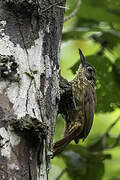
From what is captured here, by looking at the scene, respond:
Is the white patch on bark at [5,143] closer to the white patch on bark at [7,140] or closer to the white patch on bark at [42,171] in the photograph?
the white patch on bark at [7,140]

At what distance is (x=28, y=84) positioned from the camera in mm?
2422

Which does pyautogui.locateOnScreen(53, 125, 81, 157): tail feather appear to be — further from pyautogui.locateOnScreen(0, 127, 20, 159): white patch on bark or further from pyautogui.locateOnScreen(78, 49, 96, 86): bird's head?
pyautogui.locateOnScreen(0, 127, 20, 159): white patch on bark

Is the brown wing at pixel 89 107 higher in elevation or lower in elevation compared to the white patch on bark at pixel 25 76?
lower

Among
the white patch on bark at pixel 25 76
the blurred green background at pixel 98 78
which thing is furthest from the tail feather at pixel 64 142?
the white patch on bark at pixel 25 76

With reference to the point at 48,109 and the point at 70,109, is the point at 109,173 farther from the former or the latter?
the point at 48,109

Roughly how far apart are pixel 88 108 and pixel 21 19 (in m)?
1.83

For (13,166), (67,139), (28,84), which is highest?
(28,84)

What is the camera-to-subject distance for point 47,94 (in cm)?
256

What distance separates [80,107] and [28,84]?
6.58ft

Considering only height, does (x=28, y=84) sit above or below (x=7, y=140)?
above

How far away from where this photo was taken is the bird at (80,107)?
3.80 metres

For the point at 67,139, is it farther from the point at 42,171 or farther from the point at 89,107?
the point at 42,171

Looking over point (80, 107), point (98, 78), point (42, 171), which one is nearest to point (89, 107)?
point (80, 107)

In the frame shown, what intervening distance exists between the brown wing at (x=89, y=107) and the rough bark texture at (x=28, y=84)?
1.31 meters
